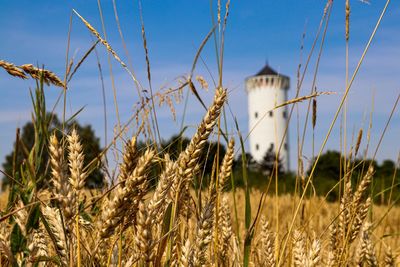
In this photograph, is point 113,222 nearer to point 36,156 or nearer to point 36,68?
point 36,156

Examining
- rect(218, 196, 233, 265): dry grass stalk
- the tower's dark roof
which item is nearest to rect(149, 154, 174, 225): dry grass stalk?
rect(218, 196, 233, 265): dry grass stalk

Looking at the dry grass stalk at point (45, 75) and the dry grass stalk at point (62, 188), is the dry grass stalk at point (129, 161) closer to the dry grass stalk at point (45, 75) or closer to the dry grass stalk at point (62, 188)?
the dry grass stalk at point (62, 188)

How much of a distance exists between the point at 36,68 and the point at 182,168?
0.70m

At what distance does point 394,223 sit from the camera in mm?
7973

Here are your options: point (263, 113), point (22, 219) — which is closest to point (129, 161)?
point (22, 219)

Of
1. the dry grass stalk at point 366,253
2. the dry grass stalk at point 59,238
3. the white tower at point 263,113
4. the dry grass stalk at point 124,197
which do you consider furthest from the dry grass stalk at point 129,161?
the white tower at point 263,113

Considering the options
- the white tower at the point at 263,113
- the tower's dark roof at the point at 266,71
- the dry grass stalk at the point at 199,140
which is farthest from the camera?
the tower's dark roof at the point at 266,71

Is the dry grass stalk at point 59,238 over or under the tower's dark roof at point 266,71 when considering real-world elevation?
under

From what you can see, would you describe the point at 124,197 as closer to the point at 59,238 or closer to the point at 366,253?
the point at 59,238

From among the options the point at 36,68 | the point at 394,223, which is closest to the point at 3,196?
the point at 394,223

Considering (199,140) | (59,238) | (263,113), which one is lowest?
(59,238)

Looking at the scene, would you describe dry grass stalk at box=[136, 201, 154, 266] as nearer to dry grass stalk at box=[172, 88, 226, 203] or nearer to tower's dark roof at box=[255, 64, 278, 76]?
dry grass stalk at box=[172, 88, 226, 203]

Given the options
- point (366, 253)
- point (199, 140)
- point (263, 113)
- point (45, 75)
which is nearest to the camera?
point (199, 140)

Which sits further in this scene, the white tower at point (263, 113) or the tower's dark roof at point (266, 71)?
the tower's dark roof at point (266, 71)
